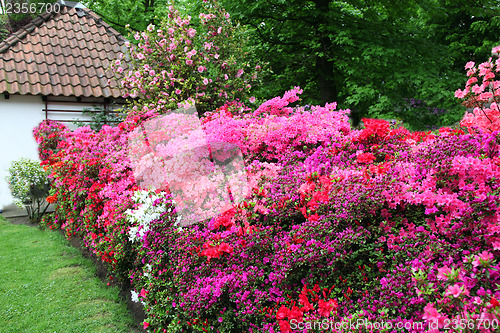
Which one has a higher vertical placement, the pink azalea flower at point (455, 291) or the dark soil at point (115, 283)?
the pink azalea flower at point (455, 291)

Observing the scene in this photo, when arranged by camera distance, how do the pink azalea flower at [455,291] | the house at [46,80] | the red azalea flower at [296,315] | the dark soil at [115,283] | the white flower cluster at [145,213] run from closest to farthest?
the pink azalea flower at [455,291], the red azalea flower at [296,315], the white flower cluster at [145,213], the dark soil at [115,283], the house at [46,80]

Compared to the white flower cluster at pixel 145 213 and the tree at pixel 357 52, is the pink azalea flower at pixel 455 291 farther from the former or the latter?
the tree at pixel 357 52

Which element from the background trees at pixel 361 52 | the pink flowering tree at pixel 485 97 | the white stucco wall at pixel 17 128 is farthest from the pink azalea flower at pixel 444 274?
the white stucco wall at pixel 17 128

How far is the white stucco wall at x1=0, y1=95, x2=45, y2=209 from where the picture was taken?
325 inches

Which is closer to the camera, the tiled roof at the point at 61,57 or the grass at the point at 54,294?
the grass at the point at 54,294

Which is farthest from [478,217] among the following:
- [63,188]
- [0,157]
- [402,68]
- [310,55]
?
[0,157]

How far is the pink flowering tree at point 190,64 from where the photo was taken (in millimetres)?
6449

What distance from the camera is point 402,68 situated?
7.61m

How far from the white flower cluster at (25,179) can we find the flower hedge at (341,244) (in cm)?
495

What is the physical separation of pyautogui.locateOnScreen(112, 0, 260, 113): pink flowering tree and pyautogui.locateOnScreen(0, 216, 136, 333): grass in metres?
2.99

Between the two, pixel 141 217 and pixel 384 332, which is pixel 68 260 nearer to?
pixel 141 217

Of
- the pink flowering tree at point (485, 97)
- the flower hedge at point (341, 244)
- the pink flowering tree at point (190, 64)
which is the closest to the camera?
the flower hedge at point (341, 244)

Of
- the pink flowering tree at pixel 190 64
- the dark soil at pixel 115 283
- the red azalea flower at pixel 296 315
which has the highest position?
the pink flowering tree at pixel 190 64

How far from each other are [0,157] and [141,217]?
7027mm
